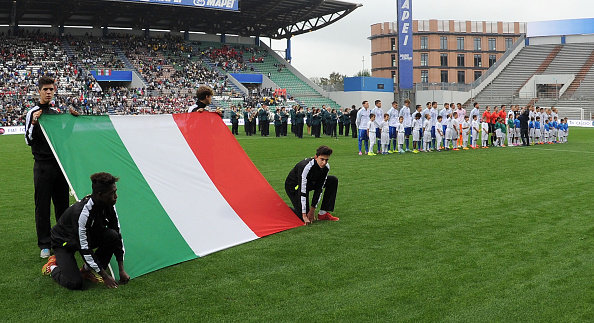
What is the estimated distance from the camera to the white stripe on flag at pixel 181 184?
608cm

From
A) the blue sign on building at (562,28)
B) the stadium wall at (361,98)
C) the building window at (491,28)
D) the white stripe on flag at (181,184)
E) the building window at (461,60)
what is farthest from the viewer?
the building window at (491,28)

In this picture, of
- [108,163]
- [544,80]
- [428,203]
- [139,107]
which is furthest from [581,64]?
[108,163]

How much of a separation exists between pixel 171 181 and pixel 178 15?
1606 inches

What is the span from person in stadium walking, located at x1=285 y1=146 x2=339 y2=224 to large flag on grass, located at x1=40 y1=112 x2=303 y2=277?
179 millimetres

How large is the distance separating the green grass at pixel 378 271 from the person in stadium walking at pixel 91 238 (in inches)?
5.4

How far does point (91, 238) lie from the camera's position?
4.82m

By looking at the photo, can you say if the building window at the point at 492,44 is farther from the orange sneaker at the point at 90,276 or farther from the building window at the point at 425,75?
the orange sneaker at the point at 90,276

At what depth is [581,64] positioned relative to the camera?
155 ft

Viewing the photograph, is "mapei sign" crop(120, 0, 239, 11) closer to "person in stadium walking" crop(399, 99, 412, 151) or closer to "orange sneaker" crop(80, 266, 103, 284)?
"person in stadium walking" crop(399, 99, 412, 151)

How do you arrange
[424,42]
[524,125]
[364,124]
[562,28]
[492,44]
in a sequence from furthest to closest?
[492,44] < [424,42] < [562,28] < [524,125] < [364,124]

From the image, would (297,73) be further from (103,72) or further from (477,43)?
(477,43)

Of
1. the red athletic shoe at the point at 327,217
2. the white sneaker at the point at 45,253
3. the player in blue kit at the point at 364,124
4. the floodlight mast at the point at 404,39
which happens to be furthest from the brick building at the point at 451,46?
the white sneaker at the point at 45,253

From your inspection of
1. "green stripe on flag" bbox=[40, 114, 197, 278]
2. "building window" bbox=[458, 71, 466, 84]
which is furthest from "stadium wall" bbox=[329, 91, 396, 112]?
"green stripe on flag" bbox=[40, 114, 197, 278]

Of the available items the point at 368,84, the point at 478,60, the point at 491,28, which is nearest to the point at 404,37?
the point at 368,84
